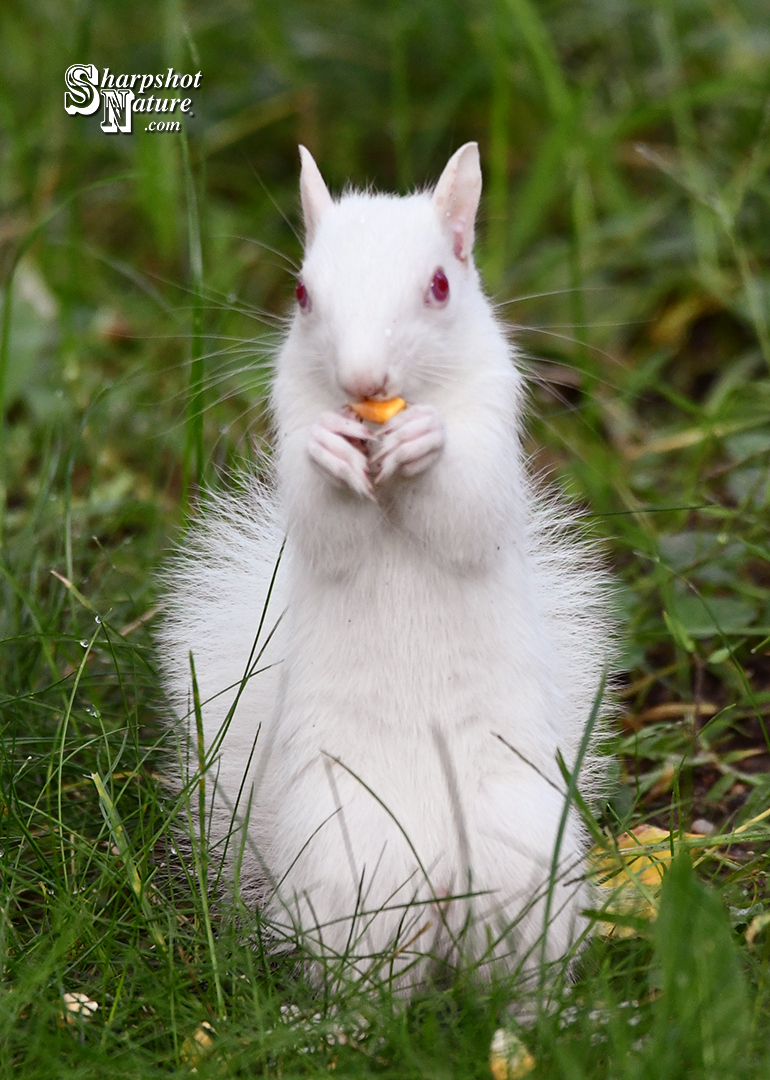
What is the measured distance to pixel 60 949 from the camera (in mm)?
1979

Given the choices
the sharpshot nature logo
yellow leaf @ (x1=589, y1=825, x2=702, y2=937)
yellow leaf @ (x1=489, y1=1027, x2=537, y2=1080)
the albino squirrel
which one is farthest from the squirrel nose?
the sharpshot nature logo

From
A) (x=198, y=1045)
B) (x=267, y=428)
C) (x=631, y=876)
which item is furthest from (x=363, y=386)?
(x=267, y=428)

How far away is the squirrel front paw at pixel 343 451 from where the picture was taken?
202 cm

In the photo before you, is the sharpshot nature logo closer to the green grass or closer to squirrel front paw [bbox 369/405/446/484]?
the green grass

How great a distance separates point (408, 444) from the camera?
2006mm

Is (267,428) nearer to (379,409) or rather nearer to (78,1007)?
(379,409)

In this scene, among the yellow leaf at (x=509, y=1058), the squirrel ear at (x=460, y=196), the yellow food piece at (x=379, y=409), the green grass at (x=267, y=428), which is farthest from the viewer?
the squirrel ear at (x=460, y=196)

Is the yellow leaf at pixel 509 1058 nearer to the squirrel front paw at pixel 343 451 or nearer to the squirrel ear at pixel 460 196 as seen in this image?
the squirrel front paw at pixel 343 451

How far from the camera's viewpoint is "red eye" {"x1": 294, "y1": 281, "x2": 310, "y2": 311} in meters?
2.15

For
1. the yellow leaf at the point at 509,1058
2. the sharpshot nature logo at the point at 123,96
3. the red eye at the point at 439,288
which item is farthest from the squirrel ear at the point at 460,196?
the yellow leaf at the point at 509,1058

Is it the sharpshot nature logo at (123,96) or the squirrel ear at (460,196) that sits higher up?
the sharpshot nature logo at (123,96)

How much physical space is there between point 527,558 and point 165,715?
2.45 ft

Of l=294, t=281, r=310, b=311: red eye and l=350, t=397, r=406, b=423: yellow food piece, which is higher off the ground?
l=294, t=281, r=310, b=311: red eye

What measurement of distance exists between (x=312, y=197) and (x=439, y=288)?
31cm
